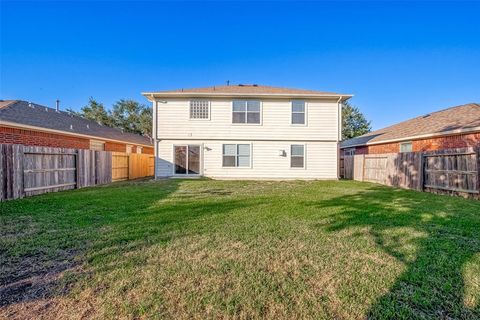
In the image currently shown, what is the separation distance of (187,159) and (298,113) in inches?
282

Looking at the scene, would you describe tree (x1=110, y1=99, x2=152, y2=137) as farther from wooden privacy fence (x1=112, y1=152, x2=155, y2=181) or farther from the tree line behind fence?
the tree line behind fence

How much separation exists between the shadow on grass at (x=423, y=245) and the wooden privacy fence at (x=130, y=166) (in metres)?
11.7

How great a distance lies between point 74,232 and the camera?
4.18 metres

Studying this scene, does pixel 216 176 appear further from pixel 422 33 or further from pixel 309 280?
pixel 422 33

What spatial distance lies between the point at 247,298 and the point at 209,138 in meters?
12.1

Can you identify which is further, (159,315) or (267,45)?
(267,45)

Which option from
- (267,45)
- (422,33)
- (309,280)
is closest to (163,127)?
(267,45)

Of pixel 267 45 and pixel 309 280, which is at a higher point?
pixel 267 45

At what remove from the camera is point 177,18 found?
13.3 meters

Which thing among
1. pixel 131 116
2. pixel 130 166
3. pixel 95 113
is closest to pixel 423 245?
pixel 130 166

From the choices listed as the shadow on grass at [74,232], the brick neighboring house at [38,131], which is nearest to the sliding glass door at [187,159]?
the brick neighboring house at [38,131]

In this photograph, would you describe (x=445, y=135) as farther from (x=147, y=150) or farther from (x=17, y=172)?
(x=147, y=150)

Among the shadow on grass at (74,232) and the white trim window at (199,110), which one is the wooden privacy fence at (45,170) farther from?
the white trim window at (199,110)


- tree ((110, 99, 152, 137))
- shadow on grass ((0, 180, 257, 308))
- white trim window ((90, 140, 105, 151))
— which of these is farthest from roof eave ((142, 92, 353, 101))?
tree ((110, 99, 152, 137))
